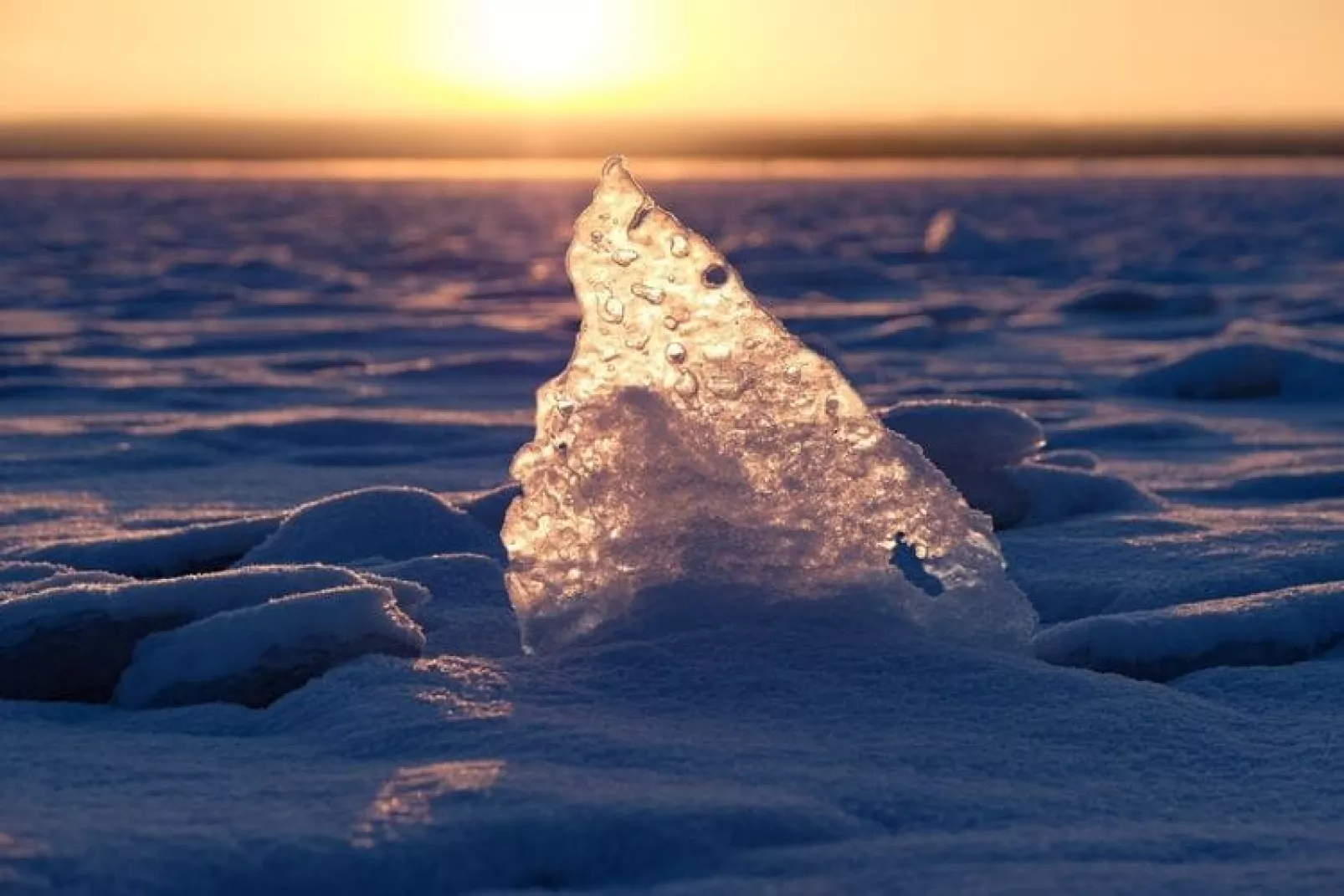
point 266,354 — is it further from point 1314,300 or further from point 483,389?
point 1314,300

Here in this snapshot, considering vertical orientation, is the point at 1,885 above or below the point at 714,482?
below

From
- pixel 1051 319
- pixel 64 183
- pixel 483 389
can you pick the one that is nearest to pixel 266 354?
pixel 483 389

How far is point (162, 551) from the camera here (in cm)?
284

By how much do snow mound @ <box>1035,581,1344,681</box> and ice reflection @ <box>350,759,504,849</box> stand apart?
2.79 ft

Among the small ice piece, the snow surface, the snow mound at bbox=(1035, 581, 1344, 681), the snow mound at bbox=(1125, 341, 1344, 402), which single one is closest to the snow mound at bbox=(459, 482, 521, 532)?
the snow surface

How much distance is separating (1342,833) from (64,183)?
35415 millimetres

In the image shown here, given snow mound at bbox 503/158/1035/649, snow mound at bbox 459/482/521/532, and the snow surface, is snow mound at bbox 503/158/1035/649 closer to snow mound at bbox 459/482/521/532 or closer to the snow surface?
the snow surface

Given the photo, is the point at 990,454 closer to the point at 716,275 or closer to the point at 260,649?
the point at 716,275

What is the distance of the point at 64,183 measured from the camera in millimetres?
33969

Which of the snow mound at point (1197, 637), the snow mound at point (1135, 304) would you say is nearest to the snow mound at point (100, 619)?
the snow mound at point (1197, 637)

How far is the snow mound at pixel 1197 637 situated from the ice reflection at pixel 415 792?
2.79 feet

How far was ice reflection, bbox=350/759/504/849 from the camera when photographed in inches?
59.0

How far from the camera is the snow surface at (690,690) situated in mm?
1483

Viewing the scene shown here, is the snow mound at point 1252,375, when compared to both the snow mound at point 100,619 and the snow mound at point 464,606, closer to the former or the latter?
the snow mound at point 464,606
